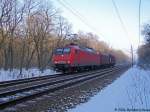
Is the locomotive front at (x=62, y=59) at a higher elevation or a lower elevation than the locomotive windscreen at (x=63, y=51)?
lower

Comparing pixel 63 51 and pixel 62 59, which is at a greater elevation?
pixel 63 51

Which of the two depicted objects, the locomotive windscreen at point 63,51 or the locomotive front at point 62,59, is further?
the locomotive windscreen at point 63,51

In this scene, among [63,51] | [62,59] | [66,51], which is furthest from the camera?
[63,51]

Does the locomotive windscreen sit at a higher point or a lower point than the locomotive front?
higher

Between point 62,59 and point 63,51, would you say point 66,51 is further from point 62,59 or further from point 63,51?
point 62,59

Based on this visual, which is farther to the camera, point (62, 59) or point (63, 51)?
point (63, 51)

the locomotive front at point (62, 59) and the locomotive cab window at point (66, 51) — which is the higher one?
the locomotive cab window at point (66, 51)

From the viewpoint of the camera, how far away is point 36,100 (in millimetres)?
12391

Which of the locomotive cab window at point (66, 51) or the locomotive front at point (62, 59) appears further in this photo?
the locomotive cab window at point (66, 51)

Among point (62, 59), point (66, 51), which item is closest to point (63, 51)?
point (66, 51)

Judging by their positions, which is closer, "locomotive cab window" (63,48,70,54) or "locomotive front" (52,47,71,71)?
"locomotive front" (52,47,71,71)

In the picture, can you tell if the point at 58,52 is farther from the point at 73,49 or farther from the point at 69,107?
the point at 69,107

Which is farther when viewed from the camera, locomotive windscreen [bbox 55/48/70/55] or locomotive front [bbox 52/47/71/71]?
locomotive windscreen [bbox 55/48/70/55]

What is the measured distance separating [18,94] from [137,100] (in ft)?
17.6
